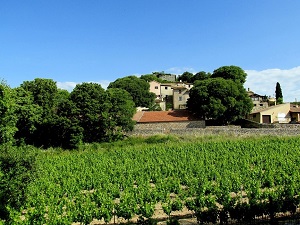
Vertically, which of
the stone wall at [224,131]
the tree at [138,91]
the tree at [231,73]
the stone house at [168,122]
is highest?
the tree at [231,73]

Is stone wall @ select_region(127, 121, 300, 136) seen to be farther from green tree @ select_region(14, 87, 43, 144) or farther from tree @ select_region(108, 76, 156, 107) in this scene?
tree @ select_region(108, 76, 156, 107)

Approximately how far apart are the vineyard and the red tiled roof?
19.3 ft

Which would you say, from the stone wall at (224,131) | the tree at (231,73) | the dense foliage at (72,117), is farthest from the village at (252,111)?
the dense foliage at (72,117)

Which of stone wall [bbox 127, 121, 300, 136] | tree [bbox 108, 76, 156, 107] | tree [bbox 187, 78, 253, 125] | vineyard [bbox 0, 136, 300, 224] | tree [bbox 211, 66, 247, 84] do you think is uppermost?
tree [bbox 211, 66, 247, 84]

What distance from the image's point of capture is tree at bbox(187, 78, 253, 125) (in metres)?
43.0

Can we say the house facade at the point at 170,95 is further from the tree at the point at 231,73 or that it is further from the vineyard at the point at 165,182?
the vineyard at the point at 165,182

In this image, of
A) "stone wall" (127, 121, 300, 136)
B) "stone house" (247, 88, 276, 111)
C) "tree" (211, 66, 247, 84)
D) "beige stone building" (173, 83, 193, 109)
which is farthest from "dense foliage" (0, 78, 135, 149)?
"stone house" (247, 88, 276, 111)

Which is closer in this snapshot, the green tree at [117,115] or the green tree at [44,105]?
the green tree at [117,115]

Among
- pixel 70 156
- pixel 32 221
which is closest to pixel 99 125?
pixel 70 156

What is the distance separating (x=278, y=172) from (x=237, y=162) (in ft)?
15.6

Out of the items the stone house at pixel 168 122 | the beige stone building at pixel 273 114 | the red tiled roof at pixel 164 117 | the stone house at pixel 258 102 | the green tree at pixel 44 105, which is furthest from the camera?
the stone house at pixel 258 102

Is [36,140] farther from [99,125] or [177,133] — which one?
[177,133]

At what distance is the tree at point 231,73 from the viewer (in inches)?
2424

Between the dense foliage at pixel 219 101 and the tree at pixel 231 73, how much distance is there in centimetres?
1509
